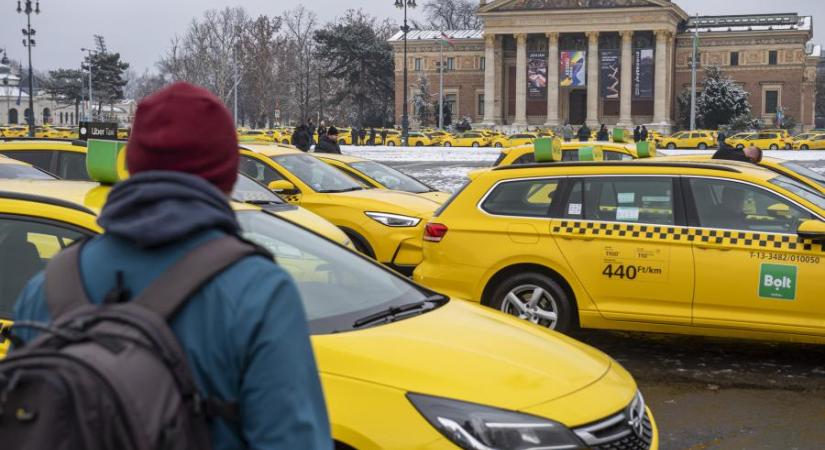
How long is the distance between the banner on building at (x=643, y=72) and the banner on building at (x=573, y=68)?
14.4 feet

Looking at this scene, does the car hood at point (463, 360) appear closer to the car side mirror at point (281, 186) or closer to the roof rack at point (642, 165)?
the roof rack at point (642, 165)

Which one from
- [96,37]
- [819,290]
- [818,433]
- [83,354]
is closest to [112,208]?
[83,354]

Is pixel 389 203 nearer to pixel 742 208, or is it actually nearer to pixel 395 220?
pixel 395 220

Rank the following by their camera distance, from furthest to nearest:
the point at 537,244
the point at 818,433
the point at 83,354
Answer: the point at 537,244, the point at 818,433, the point at 83,354

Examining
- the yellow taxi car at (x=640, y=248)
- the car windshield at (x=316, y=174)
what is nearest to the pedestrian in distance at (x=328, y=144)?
the car windshield at (x=316, y=174)

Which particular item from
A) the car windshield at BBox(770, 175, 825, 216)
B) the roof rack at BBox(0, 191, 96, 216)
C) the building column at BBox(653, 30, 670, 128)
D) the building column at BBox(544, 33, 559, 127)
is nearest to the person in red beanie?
the roof rack at BBox(0, 191, 96, 216)

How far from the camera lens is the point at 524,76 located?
309 feet

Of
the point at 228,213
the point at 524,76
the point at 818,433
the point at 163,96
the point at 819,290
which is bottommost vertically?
the point at 818,433

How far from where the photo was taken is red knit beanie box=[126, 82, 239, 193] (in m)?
2.13

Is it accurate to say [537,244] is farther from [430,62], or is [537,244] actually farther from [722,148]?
[430,62]

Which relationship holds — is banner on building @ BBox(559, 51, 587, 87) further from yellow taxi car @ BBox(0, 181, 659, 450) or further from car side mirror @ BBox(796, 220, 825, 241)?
yellow taxi car @ BBox(0, 181, 659, 450)

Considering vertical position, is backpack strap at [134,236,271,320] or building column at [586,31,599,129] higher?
building column at [586,31,599,129]

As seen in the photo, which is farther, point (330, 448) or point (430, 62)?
point (430, 62)

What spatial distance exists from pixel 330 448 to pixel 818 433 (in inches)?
195
